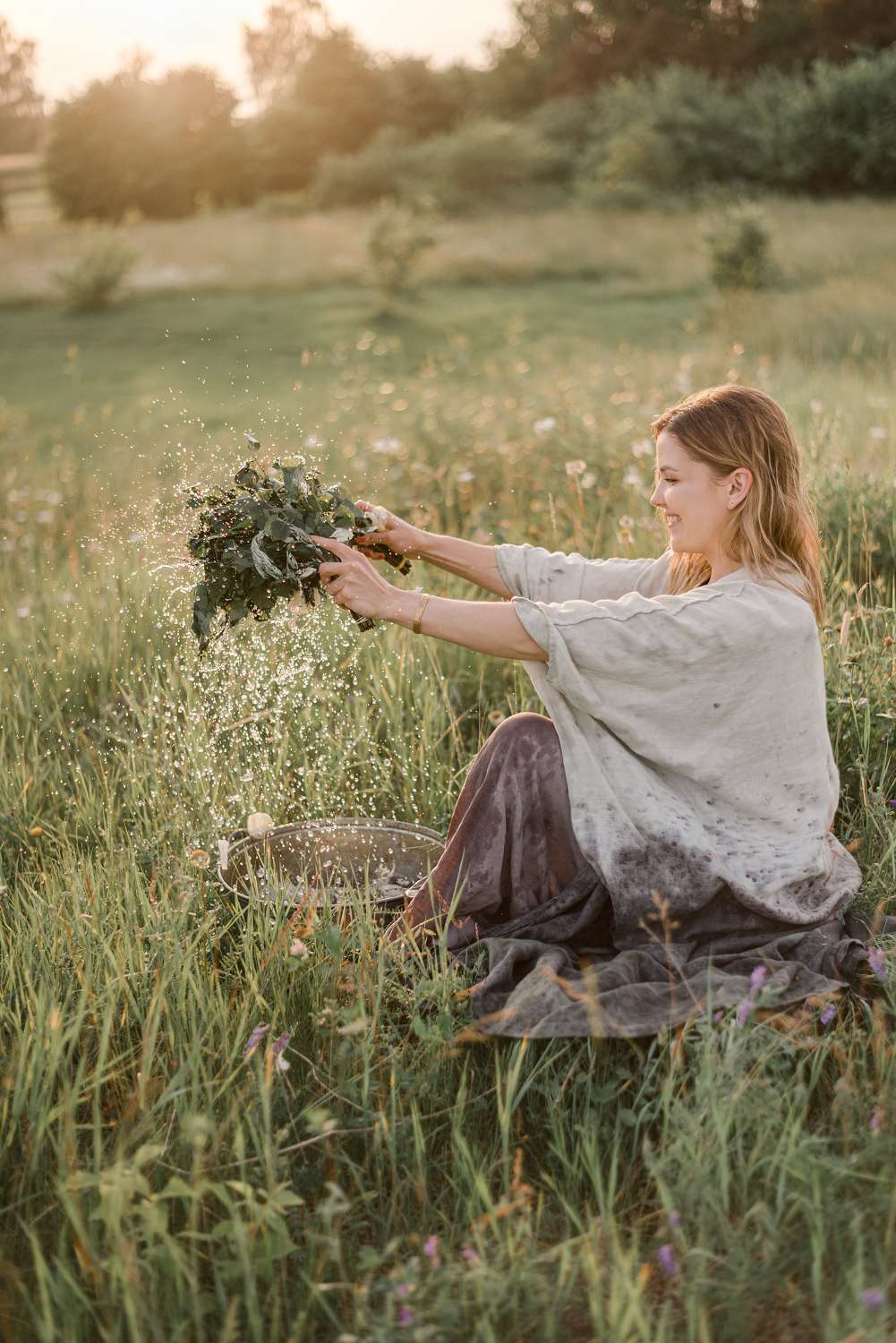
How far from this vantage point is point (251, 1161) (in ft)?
6.35

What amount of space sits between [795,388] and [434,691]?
496 cm

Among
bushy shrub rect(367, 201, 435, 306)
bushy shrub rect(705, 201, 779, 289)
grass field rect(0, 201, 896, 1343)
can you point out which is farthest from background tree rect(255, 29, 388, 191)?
grass field rect(0, 201, 896, 1343)

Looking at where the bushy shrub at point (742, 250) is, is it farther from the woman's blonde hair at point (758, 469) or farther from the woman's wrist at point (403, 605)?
the woman's wrist at point (403, 605)

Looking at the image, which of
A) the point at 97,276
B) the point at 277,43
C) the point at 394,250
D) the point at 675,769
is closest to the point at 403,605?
the point at 675,769

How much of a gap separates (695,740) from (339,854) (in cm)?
114

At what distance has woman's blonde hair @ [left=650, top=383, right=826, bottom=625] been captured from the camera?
97.0 inches

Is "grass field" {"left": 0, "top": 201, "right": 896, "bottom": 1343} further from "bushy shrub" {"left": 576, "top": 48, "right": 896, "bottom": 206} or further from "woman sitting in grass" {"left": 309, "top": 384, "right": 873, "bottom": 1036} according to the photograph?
"bushy shrub" {"left": 576, "top": 48, "right": 896, "bottom": 206}

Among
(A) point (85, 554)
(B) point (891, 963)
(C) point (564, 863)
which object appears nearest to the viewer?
(B) point (891, 963)

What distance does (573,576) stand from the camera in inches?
114

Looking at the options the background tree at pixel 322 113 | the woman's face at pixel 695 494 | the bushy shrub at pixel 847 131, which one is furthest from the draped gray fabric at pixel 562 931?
the background tree at pixel 322 113

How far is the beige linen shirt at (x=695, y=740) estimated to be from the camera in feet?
7.69

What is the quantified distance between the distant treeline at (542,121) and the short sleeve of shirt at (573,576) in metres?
24.8

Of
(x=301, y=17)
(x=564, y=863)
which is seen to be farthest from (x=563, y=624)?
(x=301, y=17)

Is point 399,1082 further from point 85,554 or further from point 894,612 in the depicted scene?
point 85,554
